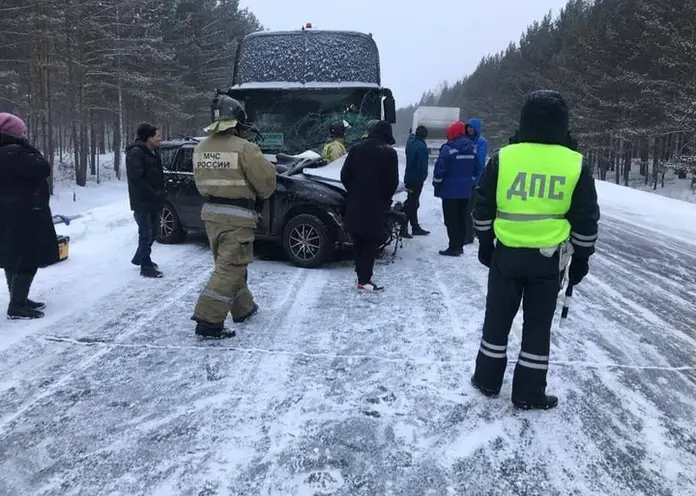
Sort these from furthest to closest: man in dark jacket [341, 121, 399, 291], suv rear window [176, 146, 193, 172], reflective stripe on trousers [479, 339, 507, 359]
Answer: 1. suv rear window [176, 146, 193, 172]
2. man in dark jacket [341, 121, 399, 291]
3. reflective stripe on trousers [479, 339, 507, 359]

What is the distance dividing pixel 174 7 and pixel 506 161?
30339 mm

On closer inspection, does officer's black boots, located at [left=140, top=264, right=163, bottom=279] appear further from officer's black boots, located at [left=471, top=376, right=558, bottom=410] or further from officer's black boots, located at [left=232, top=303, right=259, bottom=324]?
officer's black boots, located at [left=471, top=376, right=558, bottom=410]

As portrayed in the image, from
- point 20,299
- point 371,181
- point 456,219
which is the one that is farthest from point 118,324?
point 456,219

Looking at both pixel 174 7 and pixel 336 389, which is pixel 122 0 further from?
pixel 336 389

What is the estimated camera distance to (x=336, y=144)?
8.12 m

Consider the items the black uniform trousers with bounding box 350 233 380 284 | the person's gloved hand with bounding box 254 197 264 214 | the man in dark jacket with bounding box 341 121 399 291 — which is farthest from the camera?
the black uniform trousers with bounding box 350 233 380 284

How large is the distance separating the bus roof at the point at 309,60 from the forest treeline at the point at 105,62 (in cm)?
1199

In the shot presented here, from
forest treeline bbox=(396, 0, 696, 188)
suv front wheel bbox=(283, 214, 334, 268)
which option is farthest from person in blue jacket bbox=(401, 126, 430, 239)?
forest treeline bbox=(396, 0, 696, 188)

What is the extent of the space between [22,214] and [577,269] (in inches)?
184

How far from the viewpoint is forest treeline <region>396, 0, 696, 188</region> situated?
23.9 meters

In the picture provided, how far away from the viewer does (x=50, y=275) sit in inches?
247

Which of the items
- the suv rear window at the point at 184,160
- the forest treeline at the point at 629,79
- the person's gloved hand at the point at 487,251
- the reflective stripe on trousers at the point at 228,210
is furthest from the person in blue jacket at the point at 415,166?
the forest treeline at the point at 629,79

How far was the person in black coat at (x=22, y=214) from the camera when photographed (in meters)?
4.60

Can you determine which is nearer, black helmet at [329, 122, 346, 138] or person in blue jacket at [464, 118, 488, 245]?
person in blue jacket at [464, 118, 488, 245]
